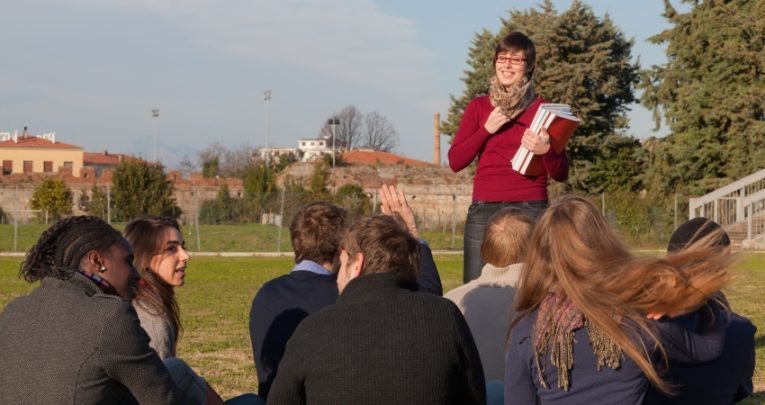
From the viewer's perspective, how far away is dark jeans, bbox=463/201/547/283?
540 centimetres

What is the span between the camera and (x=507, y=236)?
14.5 ft

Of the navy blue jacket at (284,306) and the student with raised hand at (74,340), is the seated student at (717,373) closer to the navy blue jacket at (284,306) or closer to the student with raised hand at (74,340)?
the navy blue jacket at (284,306)

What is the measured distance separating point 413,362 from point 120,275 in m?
1.02

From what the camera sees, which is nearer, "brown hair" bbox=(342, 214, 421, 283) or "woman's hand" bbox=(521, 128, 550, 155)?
"brown hair" bbox=(342, 214, 421, 283)

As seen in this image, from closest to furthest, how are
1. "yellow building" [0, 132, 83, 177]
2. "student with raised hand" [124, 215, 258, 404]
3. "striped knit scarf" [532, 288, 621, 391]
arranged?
"striped knit scarf" [532, 288, 621, 391]
"student with raised hand" [124, 215, 258, 404]
"yellow building" [0, 132, 83, 177]

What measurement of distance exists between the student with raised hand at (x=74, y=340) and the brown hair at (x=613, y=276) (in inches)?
45.8

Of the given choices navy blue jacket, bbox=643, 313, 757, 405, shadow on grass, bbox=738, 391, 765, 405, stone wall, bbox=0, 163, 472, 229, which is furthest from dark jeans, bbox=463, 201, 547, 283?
stone wall, bbox=0, 163, 472, 229

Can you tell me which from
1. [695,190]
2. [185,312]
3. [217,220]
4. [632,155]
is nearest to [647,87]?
[695,190]

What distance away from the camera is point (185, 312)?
13031 millimetres

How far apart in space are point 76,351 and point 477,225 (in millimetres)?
2745

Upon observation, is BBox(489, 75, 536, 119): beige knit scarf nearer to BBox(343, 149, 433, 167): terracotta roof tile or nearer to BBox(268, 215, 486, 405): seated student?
BBox(268, 215, 486, 405): seated student

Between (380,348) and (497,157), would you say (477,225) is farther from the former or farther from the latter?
(380,348)

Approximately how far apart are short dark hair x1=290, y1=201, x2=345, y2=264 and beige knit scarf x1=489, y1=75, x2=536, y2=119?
103 cm

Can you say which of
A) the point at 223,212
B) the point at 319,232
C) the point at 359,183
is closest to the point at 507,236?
the point at 319,232
